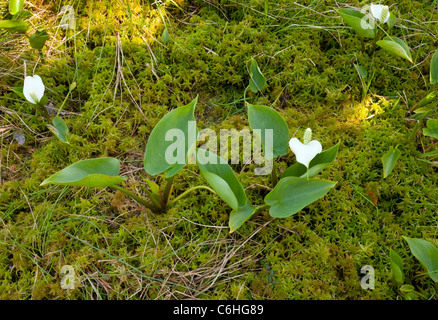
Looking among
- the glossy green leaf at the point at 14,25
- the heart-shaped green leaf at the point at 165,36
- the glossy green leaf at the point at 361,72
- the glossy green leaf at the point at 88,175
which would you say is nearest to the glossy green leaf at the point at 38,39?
the glossy green leaf at the point at 14,25

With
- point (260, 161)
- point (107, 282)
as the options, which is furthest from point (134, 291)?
point (260, 161)

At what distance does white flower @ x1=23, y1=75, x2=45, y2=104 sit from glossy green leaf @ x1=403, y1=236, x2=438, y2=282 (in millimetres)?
1917

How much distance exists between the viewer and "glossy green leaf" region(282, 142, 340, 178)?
1.48m

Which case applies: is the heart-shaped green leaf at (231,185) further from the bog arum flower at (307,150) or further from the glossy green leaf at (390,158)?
the glossy green leaf at (390,158)

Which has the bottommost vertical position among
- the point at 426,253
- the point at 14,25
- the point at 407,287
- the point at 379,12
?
the point at 407,287

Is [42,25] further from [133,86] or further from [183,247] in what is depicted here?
[183,247]

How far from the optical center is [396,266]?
59.2 inches

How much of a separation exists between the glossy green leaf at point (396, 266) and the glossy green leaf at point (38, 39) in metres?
2.18

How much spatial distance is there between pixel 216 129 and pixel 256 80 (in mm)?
367

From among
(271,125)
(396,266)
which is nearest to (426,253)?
(396,266)

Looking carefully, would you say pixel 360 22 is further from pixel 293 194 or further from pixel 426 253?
pixel 426 253

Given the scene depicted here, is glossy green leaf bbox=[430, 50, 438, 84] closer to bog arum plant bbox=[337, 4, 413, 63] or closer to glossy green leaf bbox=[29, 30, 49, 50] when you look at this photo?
bog arum plant bbox=[337, 4, 413, 63]

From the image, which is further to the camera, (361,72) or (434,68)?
(361,72)

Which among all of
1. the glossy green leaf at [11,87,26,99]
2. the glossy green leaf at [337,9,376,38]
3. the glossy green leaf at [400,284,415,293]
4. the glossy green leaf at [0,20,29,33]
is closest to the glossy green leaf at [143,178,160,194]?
the glossy green leaf at [11,87,26,99]
